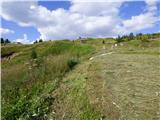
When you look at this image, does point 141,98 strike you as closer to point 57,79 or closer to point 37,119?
point 37,119

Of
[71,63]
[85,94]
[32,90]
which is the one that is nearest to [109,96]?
[85,94]

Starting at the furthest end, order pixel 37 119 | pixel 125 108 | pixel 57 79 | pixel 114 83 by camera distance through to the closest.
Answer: pixel 57 79
pixel 114 83
pixel 37 119
pixel 125 108

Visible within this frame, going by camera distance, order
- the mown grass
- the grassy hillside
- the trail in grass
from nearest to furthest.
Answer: the trail in grass, the grassy hillside, the mown grass

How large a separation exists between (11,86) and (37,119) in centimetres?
515

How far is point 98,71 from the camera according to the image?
14.3 m

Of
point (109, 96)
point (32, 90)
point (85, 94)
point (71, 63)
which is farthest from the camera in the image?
point (71, 63)

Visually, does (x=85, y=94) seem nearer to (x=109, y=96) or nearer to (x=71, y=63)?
(x=109, y=96)

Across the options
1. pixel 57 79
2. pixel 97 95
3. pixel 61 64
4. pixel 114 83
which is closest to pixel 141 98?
pixel 97 95

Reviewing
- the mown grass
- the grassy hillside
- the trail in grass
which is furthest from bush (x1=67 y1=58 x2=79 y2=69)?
the trail in grass

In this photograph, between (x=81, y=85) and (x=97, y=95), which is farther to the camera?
(x=81, y=85)

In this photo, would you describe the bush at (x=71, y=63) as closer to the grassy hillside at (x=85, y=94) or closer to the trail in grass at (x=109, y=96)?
the grassy hillside at (x=85, y=94)

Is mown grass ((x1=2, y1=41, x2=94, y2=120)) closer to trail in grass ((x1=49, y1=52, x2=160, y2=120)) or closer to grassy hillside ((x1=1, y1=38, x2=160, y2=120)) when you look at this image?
grassy hillside ((x1=1, y1=38, x2=160, y2=120))

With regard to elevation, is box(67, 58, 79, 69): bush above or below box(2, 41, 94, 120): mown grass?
above

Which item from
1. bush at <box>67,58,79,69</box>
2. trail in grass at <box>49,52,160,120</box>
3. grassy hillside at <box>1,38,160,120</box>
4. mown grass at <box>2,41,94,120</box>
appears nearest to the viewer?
trail in grass at <box>49,52,160,120</box>
